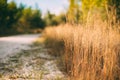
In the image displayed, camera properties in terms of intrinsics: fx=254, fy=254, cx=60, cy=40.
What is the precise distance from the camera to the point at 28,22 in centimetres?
3616

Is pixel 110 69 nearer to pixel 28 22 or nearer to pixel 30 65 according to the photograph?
pixel 30 65

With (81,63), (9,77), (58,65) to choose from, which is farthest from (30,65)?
(81,63)

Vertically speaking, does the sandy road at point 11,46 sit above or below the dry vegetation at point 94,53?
below

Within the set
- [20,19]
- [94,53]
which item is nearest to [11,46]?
[94,53]

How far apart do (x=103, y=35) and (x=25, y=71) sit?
207 centimetres

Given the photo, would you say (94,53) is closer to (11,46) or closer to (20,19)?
(11,46)

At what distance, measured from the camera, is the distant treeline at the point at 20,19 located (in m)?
22.3

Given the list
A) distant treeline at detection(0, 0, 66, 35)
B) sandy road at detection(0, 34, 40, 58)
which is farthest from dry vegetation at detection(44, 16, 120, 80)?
distant treeline at detection(0, 0, 66, 35)

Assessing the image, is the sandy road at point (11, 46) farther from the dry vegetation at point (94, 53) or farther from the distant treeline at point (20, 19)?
the dry vegetation at point (94, 53)

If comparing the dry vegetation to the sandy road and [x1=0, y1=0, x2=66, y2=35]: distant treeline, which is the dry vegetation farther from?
[x1=0, y1=0, x2=66, y2=35]: distant treeline

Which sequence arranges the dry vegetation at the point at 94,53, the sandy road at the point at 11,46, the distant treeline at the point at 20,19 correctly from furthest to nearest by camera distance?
1. the distant treeline at the point at 20,19
2. the sandy road at the point at 11,46
3. the dry vegetation at the point at 94,53

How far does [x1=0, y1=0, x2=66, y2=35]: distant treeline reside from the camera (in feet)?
73.3

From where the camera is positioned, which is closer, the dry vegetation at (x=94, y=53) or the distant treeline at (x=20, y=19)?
the dry vegetation at (x=94, y=53)

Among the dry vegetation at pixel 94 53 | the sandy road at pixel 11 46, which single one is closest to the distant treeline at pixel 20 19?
the sandy road at pixel 11 46
